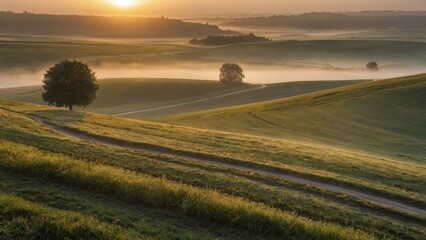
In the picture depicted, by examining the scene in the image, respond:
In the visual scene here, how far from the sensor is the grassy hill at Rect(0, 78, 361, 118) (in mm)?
108688

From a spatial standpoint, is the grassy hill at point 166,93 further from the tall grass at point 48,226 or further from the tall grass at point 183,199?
the tall grass at point 48,226

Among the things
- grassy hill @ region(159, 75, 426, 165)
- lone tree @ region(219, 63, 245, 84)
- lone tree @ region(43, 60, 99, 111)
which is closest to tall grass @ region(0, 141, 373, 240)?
grassy hill @ region(159, 75, 426, 165)

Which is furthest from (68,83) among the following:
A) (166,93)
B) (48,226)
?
(166,93)

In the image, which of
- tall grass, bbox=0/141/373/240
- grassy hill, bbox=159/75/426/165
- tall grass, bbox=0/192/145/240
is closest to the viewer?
tall grass, bbox=0/192/145/240

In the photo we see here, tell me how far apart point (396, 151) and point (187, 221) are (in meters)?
37.4

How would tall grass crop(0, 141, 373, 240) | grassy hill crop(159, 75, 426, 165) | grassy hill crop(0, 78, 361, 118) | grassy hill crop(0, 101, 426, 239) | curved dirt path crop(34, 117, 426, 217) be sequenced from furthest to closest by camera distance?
1. grassy hill crop(0, 78, 361, 118)
2. grassy hill crop(159, 75, 426, 165)
3. curved dirt path crop(34, 117, 426, 217)
4. tall grass crop(0, 141, 373, 240)
5. grassy hill crop(0, 101, 426, 239)

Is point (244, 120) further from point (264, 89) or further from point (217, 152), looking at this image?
point (264, 89)

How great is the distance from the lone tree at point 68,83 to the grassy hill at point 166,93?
35.2 m

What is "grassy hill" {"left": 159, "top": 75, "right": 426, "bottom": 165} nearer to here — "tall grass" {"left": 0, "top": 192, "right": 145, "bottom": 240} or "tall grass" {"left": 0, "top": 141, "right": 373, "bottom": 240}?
"tall grass" {"left": 0, "top": 141, "right": 373, "bottom": 240}

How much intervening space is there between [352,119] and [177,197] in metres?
51.3

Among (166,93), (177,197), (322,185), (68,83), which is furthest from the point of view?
(166,93)

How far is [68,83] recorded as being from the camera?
6444cm

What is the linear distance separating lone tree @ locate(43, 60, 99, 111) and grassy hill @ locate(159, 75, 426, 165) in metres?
Result: 13.8

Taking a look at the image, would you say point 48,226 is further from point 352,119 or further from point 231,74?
point 231,74
